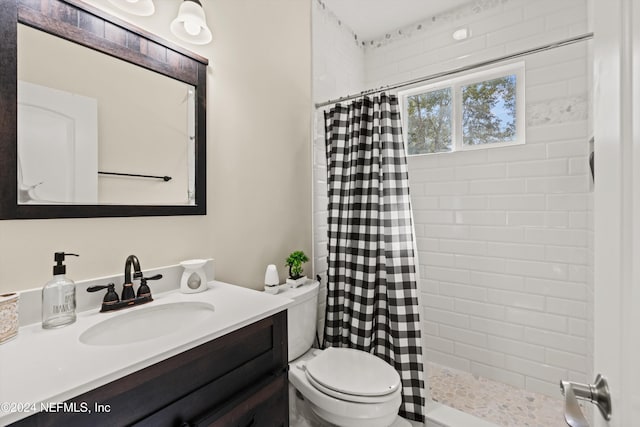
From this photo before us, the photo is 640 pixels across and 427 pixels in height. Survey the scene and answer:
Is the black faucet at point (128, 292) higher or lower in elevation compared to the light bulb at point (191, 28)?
lower

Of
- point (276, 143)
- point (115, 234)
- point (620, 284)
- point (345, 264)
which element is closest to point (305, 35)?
point (276, 143)

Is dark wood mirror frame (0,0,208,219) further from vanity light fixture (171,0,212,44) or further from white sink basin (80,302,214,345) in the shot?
white sink basin (80,302,214,345)

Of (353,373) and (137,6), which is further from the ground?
(137,6)

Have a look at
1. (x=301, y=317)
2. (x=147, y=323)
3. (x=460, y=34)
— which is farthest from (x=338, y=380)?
(x=460, y=34)

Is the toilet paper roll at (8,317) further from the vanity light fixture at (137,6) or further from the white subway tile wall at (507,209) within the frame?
the white subway tile wall at (507,209)

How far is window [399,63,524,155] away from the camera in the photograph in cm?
204

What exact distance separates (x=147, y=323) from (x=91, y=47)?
100cm

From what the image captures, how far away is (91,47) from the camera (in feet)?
3.57

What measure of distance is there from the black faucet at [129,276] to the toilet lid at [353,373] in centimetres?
82

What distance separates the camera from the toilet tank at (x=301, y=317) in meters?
1.59

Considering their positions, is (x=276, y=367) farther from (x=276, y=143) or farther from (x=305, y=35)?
(x=305, y=35)

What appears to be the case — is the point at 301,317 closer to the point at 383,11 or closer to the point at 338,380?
the point at 338,380

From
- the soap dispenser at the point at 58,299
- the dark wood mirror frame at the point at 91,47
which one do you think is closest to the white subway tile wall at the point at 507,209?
the dark wood mirror frame at the point at 91,47

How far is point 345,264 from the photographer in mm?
1844
